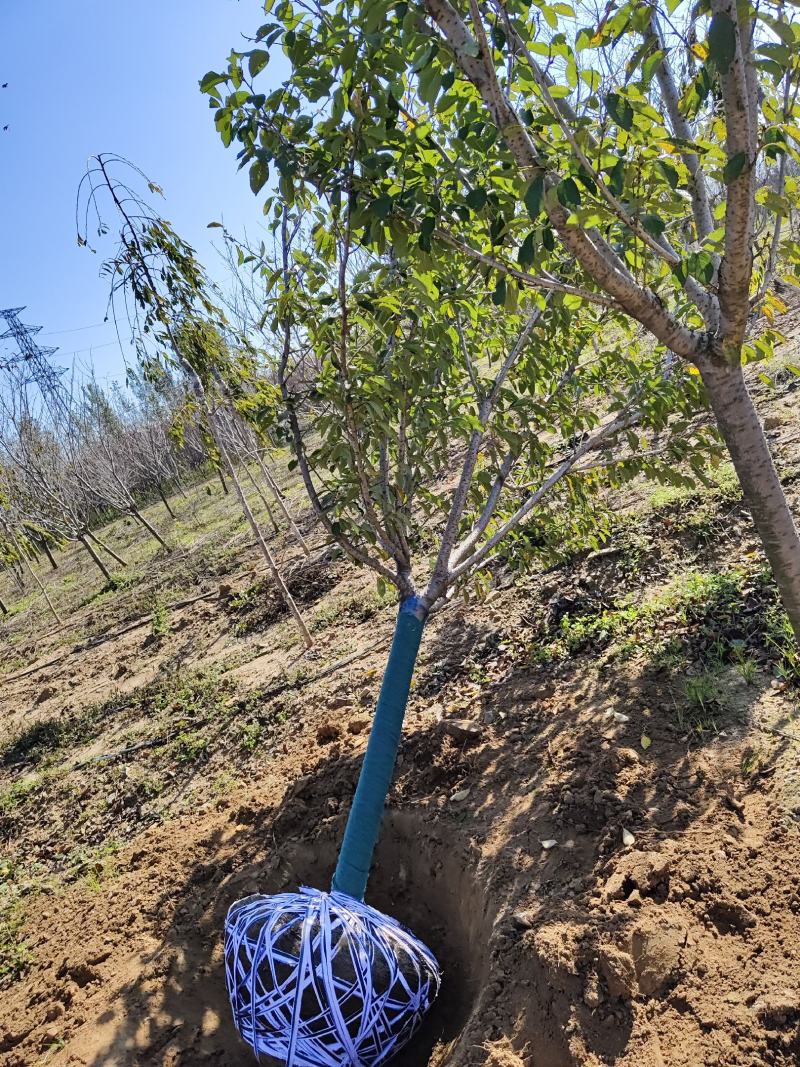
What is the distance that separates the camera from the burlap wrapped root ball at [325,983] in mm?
2115

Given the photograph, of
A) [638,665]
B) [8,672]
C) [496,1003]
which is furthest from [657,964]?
[8,672]

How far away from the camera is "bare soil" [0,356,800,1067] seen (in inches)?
73.9

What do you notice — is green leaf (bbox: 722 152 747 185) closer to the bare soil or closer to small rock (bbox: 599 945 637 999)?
the bare soil

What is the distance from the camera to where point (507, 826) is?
2.63 meters

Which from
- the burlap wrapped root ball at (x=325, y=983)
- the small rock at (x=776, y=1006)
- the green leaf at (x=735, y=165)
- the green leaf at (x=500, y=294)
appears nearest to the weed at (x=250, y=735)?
the burlap wrapped root ball at (x=325, y=983)

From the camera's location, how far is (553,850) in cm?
241

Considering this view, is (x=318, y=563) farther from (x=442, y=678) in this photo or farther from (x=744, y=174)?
(x=744, y=174)

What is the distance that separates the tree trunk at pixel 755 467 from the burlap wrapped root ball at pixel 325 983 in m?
1.68

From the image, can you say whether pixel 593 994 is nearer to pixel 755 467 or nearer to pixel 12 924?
pixel 755 467

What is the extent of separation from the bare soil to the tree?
35.9 inches

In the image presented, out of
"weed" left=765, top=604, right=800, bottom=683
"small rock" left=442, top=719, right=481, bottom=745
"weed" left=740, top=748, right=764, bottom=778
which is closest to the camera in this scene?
"weed" left=740, top=748, right=764, bottom=778

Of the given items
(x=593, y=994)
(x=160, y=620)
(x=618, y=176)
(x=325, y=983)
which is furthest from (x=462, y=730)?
(x=160, y=620)

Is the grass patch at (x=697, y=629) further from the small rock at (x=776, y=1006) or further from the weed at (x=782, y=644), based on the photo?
the small rock at (x=776, y=1006)

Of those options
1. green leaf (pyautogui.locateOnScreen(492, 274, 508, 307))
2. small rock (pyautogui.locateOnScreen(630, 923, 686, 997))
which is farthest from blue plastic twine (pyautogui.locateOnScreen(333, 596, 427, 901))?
green leaf (pyautogui.locateOnScreen(492, 274, 508, 307))
